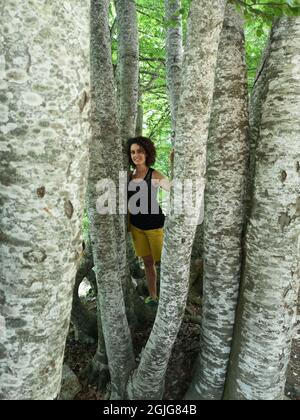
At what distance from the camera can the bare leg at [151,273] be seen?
516 cm

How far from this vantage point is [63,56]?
139 cm

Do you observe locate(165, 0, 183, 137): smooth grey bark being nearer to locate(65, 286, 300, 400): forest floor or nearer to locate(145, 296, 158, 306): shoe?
locate(145, 296, 158, 306): shoe

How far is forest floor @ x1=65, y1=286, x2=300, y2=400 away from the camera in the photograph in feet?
12.2

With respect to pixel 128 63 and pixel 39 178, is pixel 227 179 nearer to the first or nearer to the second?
pixel 39 178

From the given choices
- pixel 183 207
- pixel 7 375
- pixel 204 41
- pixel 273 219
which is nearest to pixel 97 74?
pixel 204 41

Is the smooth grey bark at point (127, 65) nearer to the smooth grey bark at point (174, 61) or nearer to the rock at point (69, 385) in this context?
the smooth grey bark at point (174, 61)

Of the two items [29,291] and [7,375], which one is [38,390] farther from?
[29,291]

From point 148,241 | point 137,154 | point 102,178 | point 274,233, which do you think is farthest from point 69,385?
point 274,233

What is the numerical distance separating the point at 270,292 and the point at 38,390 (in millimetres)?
1984

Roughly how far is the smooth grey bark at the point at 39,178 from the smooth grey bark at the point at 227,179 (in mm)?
1942

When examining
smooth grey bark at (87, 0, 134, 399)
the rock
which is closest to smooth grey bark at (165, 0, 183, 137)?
smooth grey bark at (87, 0, 134, 399)

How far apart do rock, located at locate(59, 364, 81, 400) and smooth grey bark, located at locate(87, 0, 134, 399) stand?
86 cm

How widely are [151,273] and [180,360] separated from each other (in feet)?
4.74

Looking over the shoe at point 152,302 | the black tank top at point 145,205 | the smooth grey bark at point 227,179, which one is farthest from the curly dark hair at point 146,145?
the shoe at point 152,302
